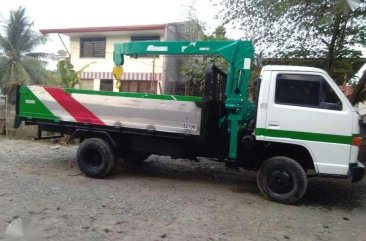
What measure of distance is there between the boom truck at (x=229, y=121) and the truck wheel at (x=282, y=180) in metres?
0.02

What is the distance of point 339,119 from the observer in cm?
600

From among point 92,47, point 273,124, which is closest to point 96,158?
point 273,124

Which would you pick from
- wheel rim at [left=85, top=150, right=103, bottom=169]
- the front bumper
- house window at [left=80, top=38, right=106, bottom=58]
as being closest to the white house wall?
house window at [left=80, top=38, right=106, bottom=58]

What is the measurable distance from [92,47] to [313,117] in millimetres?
17753

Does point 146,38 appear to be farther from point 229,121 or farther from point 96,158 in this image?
point 229,121

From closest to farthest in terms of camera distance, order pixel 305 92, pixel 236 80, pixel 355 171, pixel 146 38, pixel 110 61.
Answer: pixel 355 171 < pixel 305 92 < pixel 236 80 < pixel 146 38 < pixel 110 61

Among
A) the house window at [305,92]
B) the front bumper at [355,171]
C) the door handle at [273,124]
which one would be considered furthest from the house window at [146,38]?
the front bumper at [355,171]

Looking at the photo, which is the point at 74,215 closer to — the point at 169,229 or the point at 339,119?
the point at 169,229

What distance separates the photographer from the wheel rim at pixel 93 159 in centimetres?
763

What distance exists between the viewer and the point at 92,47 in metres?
21.8

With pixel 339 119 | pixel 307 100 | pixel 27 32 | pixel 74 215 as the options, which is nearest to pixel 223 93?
pixel 307 100

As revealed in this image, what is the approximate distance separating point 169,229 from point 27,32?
1144 inches

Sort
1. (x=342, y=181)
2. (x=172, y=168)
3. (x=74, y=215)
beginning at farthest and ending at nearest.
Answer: (x=172, y=168)
(x=342, y=181)
(x=74, y=215)

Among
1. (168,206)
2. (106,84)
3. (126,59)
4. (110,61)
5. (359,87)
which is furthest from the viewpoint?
(106,84)
